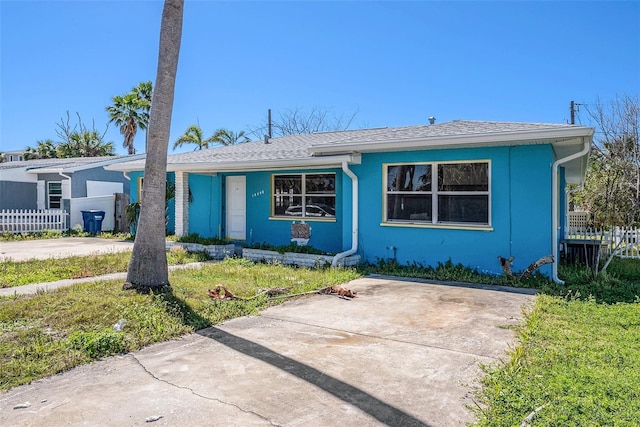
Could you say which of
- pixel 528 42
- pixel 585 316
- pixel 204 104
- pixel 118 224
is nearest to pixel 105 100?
pixel 204 104

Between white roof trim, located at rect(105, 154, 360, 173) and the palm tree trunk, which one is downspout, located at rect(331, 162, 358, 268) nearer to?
white roof trim, located at rect(105, 154, 360, 173)

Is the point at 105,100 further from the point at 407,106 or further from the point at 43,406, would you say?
the point at 43,406

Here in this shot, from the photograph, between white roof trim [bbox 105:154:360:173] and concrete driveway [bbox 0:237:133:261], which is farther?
concrete driveway [bbox 0:237:133:261]

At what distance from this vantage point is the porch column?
13750 millimetres

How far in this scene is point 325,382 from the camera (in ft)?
12.1

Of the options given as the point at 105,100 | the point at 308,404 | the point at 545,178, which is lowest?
the point at 308,404

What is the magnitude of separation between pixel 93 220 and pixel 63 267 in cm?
954

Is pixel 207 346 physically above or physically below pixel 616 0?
below

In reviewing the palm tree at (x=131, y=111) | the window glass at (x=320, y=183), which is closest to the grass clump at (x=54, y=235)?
the window glass at (x=320, y=183)

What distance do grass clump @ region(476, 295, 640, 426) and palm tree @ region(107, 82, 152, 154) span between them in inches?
1126

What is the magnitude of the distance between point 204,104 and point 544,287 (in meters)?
24.3

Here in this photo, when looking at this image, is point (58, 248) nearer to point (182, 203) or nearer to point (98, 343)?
point (182, 203)

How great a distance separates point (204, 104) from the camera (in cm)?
2753

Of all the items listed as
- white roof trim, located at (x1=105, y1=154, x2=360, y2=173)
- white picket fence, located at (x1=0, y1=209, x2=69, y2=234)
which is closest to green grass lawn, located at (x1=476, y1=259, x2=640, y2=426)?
white roof trim, located at (x1=105, y1=154, x2=360, y2=173)
